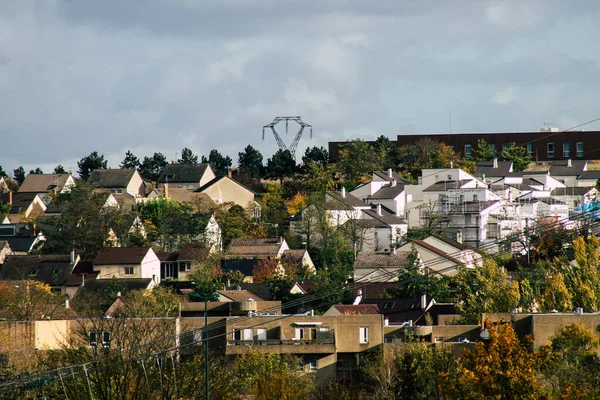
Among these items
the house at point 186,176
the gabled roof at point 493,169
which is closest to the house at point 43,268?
the house at point 186,176

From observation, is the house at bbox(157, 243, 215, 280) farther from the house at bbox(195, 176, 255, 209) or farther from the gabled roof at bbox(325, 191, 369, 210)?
the house at bbox(195, 176, 255, 209)

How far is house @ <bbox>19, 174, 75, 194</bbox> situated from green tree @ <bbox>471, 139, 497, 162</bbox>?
35.7m

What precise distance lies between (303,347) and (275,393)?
1105 centimetres

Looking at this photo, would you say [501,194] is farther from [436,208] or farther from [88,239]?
[88,239]

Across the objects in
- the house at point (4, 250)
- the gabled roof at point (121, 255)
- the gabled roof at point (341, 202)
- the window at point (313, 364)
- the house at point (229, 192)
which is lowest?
the window at point (313, 364)

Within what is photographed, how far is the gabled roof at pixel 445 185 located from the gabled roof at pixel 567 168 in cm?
1465

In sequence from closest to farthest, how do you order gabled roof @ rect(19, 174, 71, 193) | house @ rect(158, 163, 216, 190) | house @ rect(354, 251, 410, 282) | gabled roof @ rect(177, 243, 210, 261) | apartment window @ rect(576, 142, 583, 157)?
house @ rect(354, 251, 410, 282)
gabled roof @ rect(177, 243, 210, 261)
apartment window @ rect(576, 142, 583, 157)
house @ rect(158, 163, 216, 190)
gabled roof @ rect(19, 174, 71, 193)

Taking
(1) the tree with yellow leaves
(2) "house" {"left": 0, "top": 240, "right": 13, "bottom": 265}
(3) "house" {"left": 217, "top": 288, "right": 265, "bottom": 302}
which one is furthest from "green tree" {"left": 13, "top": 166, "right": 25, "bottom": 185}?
(1) the tree with yellow leaves

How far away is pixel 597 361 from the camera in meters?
48.8

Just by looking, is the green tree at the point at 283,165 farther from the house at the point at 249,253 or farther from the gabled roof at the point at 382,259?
the gabled roof at the point at 382,259

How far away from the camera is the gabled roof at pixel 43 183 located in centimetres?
12588

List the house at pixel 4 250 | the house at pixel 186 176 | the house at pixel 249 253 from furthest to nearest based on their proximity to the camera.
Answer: the house at pixel 186 176 < the house at pixel 4 250 < the house at pixel 249 253

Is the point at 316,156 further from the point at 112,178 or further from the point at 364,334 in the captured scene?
the point at 364,334

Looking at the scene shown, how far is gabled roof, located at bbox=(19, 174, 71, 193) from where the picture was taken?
126m
